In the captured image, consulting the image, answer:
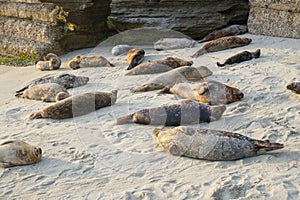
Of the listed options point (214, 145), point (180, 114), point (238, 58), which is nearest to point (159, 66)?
point (238, 58)

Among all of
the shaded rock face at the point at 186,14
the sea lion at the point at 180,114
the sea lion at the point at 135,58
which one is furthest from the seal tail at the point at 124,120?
the shaded rock face at the point at 186,14

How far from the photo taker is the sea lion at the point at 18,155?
396 cm

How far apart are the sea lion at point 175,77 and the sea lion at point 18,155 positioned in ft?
7.55

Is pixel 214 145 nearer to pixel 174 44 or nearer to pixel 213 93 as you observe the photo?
pixel 213 93

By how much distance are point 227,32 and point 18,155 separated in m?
5.80

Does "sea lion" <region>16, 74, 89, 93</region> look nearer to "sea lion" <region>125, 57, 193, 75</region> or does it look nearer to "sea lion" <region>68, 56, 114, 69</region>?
"sea lion" <region>125, 57, 193, 75</region>

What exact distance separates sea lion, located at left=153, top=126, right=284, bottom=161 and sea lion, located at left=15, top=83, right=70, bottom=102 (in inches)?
93.1

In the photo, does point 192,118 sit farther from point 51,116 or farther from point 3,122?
point 3,122

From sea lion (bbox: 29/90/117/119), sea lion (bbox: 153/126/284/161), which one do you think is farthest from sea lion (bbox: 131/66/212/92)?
sea lion (bbox: 153/126/284/161)

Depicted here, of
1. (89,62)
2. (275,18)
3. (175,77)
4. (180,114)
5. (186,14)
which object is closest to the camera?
(180,114)

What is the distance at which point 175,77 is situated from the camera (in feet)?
20.5

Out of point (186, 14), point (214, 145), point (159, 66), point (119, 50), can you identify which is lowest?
point (119, 50)

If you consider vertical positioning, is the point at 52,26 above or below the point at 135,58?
above

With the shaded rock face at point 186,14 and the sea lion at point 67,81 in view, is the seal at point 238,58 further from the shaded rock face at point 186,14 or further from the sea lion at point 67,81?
the shaded rock face at point 186,14
